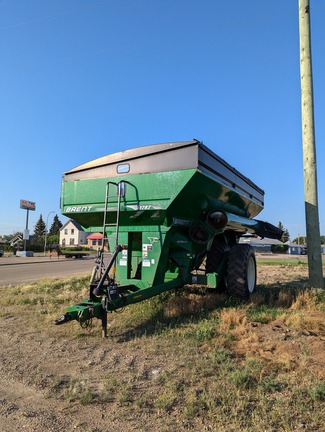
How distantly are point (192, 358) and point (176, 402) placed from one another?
102 centimetres

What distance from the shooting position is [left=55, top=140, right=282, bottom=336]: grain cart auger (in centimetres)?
596

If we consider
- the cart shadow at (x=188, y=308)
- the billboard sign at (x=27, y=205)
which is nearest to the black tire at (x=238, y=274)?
the cart shadow at (x=188, y=308)

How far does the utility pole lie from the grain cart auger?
1529mm

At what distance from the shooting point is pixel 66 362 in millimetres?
4234

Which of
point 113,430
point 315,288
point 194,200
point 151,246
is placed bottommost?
point 113,430

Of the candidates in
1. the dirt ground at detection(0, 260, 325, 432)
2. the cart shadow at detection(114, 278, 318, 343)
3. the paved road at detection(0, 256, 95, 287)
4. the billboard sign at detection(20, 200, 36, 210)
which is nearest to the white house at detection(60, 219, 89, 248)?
the billboard sign at detection(20, 200, 36, 210)

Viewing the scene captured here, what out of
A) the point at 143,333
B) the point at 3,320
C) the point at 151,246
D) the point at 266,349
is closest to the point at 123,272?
the point at 151,246

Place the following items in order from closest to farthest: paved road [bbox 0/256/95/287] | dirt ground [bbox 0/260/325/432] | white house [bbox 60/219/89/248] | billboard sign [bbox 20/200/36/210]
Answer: dirt ground [bbox 0/260/325/432] < paved road [bbox 0/256/95/287] < billboard sign [bbox 20/200/36/210] < white house [bbox 60/219/89/248]

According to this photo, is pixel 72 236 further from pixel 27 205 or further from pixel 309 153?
pixel 309 153

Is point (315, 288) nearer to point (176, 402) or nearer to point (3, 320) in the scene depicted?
point (176, 402)

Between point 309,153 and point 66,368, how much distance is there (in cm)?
675

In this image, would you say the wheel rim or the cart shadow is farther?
the wheel rim

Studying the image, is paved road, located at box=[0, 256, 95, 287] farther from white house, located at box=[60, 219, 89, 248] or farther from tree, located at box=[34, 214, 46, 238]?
tree, located at box=[34, 214, 46, 238]

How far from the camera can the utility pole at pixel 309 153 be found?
25.6 feet
